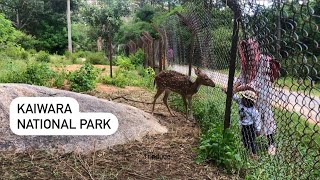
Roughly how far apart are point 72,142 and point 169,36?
7730 millimetres

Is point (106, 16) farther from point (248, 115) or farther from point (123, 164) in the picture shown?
point (123, 164)

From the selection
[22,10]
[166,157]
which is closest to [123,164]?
[166,157]

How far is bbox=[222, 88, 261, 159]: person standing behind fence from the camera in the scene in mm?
4085

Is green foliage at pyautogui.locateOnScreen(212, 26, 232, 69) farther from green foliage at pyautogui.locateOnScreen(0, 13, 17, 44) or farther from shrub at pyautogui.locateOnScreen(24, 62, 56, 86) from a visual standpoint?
green foliage at pyautogui.locateOnScreen(0, 13, 17, 44)

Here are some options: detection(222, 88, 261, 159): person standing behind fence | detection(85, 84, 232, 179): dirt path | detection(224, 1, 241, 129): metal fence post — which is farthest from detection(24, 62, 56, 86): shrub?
detection(224, 1, 241, 129): metal fence post

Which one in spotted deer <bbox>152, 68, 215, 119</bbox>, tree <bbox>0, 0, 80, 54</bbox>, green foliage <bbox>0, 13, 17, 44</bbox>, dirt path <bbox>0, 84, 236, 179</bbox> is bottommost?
dirt path <bbox>0, 84, 236, 179</bbox>

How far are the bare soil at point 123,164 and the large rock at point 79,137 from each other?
0.12m

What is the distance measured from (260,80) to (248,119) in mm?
1015

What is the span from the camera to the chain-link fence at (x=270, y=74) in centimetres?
222

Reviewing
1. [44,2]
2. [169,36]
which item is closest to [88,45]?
[44,2]

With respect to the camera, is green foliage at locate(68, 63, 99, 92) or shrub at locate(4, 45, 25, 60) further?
shrub at locate(4, 45, 25, 60)

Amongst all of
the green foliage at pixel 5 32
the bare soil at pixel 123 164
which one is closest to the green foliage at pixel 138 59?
the green foliage at pixel 5 32

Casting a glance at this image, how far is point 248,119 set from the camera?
433 cm

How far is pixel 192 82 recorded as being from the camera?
5.69 metres
